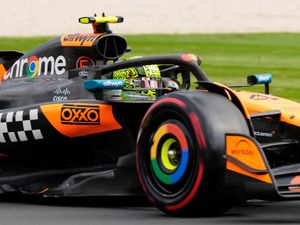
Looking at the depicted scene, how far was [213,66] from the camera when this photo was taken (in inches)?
791

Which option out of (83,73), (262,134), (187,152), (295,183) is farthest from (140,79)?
(295,183)

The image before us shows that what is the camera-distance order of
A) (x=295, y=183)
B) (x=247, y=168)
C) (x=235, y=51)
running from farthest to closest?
(x=235, y=51), (x=295, y=183), (x=247, y=168)

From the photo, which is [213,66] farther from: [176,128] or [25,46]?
[176,128]

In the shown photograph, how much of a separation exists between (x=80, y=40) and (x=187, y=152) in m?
2.57

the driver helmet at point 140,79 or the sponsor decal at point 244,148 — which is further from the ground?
the driver helmet at point 140,79

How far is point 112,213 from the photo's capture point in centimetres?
784

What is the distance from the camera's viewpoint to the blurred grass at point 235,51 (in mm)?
18344

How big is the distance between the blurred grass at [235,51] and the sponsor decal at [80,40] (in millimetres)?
6414

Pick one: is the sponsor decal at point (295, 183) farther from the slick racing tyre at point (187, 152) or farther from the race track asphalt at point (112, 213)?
the slick racing tyre at point (187, 152)

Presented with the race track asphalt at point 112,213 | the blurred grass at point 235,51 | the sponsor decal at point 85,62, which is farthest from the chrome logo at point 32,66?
the blurred grass at point 235,51

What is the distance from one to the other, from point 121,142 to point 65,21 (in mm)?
20495

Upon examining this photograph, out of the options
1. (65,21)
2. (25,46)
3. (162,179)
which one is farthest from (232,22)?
(162,179)

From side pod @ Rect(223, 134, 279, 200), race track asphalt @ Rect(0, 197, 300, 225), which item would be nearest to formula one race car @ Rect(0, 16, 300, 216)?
side pod @ Rect(223, 134, 279, 200)

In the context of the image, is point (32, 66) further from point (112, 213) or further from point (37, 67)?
point (112, 213)
